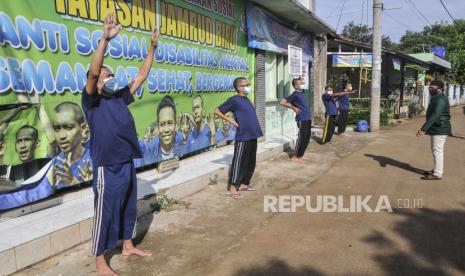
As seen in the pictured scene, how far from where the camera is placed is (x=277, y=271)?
147 inches

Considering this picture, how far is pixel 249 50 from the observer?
10.3 meters

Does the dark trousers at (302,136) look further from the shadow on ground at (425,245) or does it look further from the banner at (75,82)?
the shadow on ground at (425,245)

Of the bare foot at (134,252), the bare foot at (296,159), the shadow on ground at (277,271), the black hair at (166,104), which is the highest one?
the black hair at (166,104)

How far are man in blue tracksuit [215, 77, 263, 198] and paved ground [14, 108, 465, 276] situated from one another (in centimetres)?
39

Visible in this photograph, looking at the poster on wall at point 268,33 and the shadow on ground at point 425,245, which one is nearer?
the shadow on ground at point 425,245

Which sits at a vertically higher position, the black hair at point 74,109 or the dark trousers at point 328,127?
the black hair at point 74,109

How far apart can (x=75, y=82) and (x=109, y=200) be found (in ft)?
7.04

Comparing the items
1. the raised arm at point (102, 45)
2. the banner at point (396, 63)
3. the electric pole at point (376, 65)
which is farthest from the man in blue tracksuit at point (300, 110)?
the banner at point (396, 63)

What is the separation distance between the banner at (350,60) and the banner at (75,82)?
12.2 meters

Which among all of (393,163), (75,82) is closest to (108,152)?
(75,82)

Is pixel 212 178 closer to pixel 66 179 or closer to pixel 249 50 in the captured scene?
pixel 66 179

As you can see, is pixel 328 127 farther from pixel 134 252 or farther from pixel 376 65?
pixel 134 252

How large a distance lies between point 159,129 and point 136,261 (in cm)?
317

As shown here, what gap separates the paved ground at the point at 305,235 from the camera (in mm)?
3807
